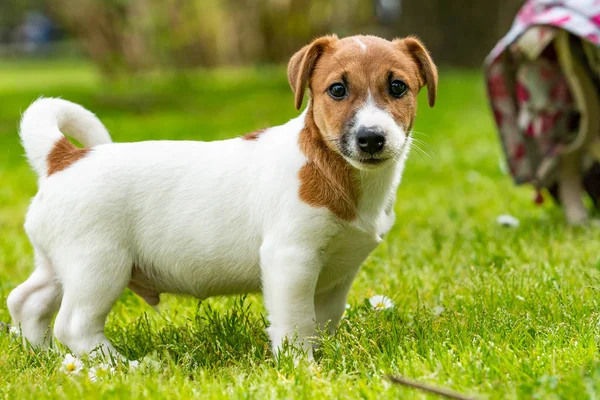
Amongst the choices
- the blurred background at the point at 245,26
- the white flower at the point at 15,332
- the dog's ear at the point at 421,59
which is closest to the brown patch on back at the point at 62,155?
the white flower at the point at 15,332

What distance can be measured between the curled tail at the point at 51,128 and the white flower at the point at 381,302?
1.29m

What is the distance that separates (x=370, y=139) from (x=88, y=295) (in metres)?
1.13

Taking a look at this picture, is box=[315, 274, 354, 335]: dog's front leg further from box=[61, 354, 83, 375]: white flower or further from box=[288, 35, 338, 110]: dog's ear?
box=[61, 354, 83, 375]: white flower

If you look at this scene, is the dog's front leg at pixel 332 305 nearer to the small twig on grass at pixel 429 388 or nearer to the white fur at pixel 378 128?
the white fur at pixel 378 128

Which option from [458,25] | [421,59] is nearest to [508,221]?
[421,59]

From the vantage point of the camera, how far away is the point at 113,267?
300 centimetres

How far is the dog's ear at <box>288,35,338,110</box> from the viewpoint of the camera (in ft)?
9.91

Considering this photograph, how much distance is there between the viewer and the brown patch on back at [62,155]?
3.17 m

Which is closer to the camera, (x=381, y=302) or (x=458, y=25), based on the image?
(x=381, y=302)

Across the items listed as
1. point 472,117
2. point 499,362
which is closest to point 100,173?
point 499,362

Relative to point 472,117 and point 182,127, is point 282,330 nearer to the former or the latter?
point 182,127

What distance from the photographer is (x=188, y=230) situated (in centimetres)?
308

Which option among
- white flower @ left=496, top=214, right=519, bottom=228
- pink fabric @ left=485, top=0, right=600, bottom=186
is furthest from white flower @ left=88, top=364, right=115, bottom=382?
pink fabric @ left=485, top=0, right=600, bottom=186

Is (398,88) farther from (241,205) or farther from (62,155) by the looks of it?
(62,155)
